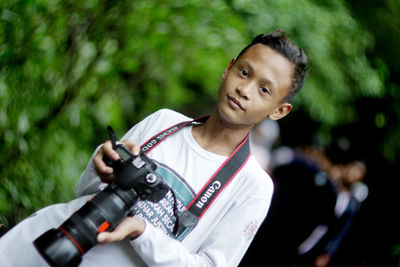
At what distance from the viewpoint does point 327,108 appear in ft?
9.23

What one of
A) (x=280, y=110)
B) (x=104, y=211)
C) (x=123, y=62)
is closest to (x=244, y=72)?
(x=280, y=110)

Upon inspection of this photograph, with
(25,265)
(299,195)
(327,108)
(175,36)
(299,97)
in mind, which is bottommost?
(299,195)

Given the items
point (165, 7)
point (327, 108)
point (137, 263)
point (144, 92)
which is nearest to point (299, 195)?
point (327, 108)

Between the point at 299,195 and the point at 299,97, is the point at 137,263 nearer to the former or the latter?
the point at 299,195

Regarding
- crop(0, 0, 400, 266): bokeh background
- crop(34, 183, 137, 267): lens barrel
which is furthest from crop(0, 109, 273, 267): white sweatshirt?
crop(0, 0, 400, 266): bokeh background

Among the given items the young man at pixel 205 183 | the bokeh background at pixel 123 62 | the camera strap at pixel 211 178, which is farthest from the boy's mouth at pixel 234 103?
the bokeh background at pixel 123 62

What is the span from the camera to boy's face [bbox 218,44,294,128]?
1076 millimetres

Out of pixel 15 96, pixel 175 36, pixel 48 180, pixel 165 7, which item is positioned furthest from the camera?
pixel 175 36

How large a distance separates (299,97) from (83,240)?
226cm

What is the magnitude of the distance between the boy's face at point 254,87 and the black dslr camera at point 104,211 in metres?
0.33

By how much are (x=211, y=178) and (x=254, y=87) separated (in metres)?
0.31

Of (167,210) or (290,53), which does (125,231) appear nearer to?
A: (167,210)

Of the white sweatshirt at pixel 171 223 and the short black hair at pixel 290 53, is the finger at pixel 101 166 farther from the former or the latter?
the short black hair at pixel 290 53

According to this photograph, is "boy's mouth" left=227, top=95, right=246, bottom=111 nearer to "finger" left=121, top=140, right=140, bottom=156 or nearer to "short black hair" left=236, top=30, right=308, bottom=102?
"short black hair" left=236, top=30, right=308, bottom=102
